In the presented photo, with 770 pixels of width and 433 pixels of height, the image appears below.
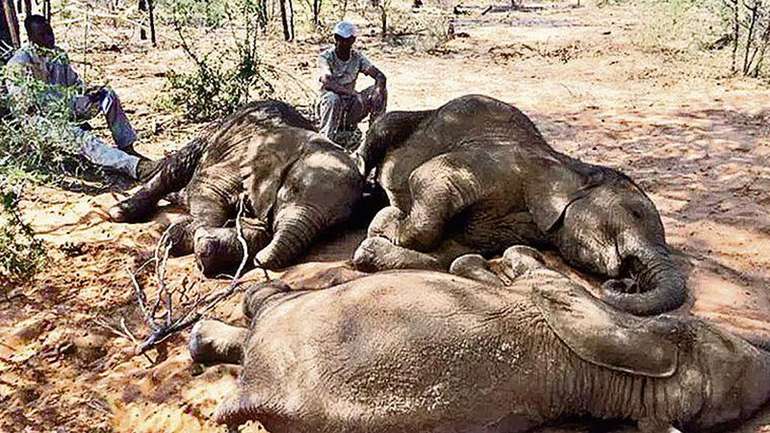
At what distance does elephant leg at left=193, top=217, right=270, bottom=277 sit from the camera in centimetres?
514

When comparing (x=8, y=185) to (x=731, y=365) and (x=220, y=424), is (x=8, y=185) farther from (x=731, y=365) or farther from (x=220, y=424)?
(x=731, y=365)

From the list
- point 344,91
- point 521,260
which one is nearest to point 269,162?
point 521,260

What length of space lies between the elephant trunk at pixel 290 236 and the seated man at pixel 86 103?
2142 mm

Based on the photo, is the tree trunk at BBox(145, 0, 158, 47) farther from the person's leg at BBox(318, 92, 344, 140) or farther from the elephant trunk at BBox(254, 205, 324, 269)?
the elephant trunk at BBox(254, 205, 324, 269)

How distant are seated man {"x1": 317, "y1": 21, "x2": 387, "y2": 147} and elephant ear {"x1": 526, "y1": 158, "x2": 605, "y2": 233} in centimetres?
333

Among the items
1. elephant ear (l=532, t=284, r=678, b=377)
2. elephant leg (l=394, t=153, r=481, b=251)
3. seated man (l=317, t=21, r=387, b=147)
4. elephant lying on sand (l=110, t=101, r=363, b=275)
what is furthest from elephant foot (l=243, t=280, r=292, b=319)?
seated man (l=317, t=21, r=387, b=147)

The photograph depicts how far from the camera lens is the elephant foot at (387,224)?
17.3ft

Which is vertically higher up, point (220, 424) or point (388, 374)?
point (388, 374)

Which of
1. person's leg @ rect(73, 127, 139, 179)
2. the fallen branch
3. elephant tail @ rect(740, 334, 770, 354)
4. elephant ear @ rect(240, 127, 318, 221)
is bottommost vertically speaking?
the fallen branch

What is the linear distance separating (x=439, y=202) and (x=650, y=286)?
1.44 meters

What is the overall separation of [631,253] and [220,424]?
8.34ft

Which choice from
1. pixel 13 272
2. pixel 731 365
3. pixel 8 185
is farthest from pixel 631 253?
pixel 8 185

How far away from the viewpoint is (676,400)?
3.11 metres

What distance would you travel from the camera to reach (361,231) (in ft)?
19.0
